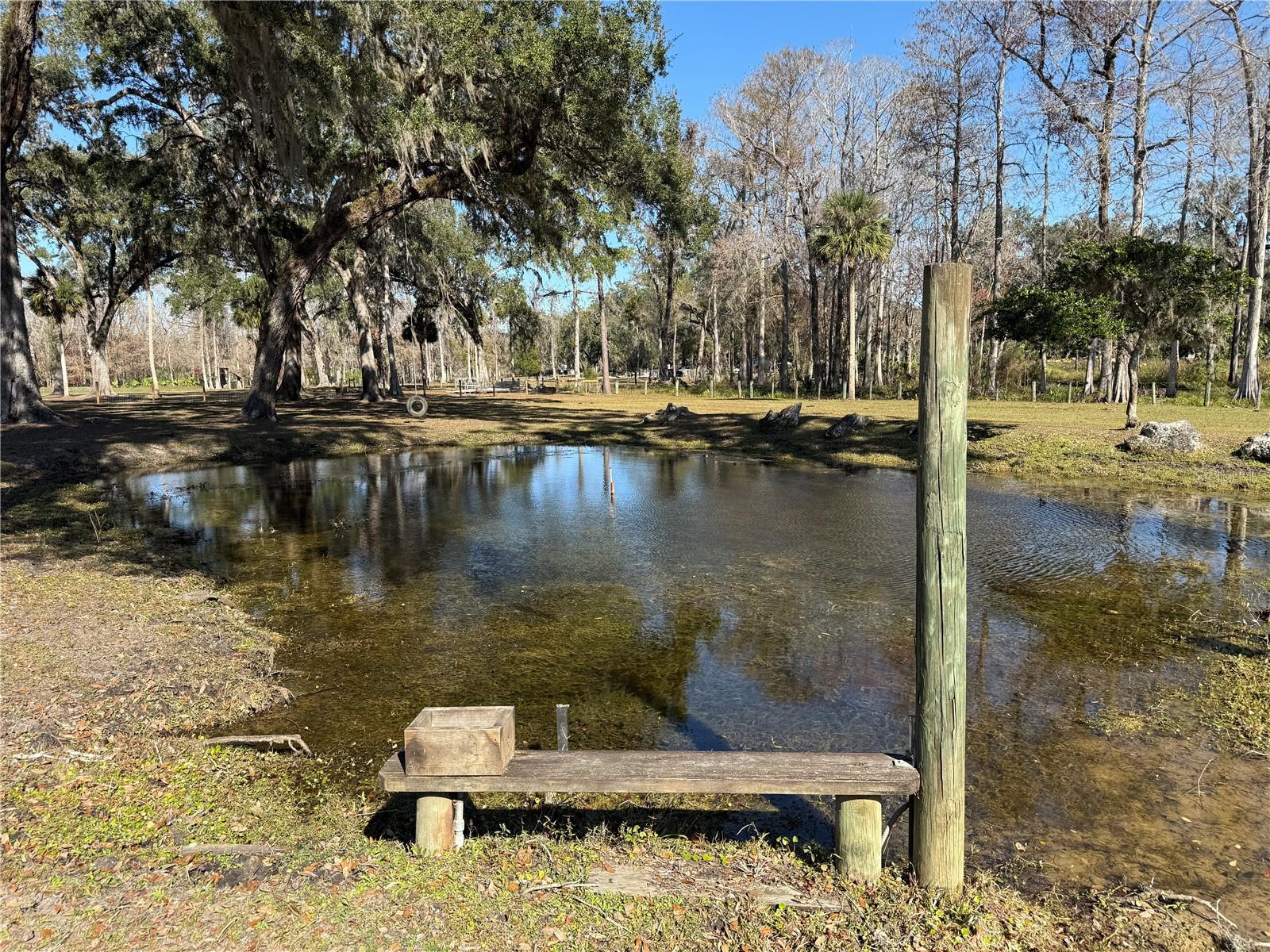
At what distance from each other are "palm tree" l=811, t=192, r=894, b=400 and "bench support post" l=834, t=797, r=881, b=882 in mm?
30913

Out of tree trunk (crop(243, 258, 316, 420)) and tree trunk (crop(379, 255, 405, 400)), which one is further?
tree trunk (crop(379, 255, 405, 400))

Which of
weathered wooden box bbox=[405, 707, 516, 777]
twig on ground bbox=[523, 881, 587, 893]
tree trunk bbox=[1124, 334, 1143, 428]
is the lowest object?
twig on ground bbox=[523, 881, 587, 893]

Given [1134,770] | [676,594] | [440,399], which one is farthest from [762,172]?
[1134,770]

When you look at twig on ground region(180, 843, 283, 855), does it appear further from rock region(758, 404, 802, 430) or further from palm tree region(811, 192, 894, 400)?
palm tree region(811, 192, 894, 400)

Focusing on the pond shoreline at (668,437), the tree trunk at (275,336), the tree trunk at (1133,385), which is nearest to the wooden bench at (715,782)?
the pond shoreline at (668,437)

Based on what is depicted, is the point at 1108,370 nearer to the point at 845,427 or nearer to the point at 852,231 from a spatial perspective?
the point at 852,231

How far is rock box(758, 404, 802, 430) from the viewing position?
23.1 metres

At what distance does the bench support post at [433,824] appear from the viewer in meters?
3.70

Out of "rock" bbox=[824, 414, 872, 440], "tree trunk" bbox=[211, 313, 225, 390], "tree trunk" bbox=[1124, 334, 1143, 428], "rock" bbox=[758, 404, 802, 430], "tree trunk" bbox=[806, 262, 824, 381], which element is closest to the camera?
"tree trunk" bbox=[1124, 334, 1143, 428]

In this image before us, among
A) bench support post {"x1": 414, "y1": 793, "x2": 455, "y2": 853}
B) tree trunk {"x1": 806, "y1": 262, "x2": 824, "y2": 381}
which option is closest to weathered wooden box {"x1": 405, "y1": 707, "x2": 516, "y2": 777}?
bench support post {"x1": 414, "y1": 793, "x2": 455, "y2": 853}

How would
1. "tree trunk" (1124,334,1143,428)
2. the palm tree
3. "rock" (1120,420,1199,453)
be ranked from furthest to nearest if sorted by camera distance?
the palm tree, "tree trunk" (1124,334,1143,428), "rock" (1120,420,1199,453)

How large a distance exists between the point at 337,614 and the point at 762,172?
1409 inches

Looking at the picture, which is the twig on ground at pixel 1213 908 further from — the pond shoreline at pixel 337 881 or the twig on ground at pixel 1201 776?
the twig on ground at pixel 1201 776

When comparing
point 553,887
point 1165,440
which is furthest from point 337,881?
point 1165,440
